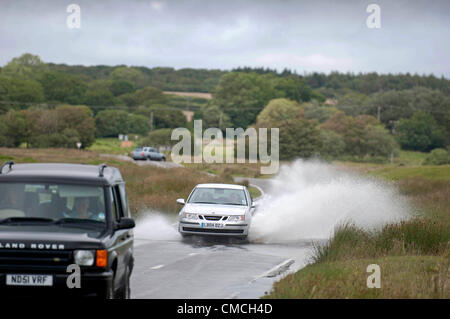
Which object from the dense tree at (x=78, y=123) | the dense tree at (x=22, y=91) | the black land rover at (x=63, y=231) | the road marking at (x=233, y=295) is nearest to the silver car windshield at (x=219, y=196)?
the road marking at (x=233, y=295)

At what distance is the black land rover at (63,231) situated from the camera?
8523mm

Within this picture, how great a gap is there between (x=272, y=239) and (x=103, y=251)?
13.8 metres

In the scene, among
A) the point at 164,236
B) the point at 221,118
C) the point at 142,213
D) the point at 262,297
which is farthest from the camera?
the point at 221,118

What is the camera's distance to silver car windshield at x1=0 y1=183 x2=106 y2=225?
31.0ft

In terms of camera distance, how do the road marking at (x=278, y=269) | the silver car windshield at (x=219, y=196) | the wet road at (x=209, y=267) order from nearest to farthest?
the wet road at (x=209, y=267) → the road marking at (x=278, y=269) → the silver car windshield at (x=219, y=196)

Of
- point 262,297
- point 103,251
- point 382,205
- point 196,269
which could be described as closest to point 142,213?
point 382,205

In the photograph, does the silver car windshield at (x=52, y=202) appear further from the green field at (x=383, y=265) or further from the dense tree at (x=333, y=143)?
the dense tree at (x=333, y=143)

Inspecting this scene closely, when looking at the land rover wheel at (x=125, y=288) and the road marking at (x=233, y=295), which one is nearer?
the land rover wheel at (x=125, y=288)

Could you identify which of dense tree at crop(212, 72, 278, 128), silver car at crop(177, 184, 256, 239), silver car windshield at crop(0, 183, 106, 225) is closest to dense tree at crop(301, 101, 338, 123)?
dense tree at crop(212, 72, 278, 128)

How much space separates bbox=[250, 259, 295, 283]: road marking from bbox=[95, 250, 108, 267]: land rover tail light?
496cm

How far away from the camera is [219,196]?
22.3 meters

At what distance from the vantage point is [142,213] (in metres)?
27.4

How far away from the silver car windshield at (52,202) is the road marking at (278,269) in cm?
442
